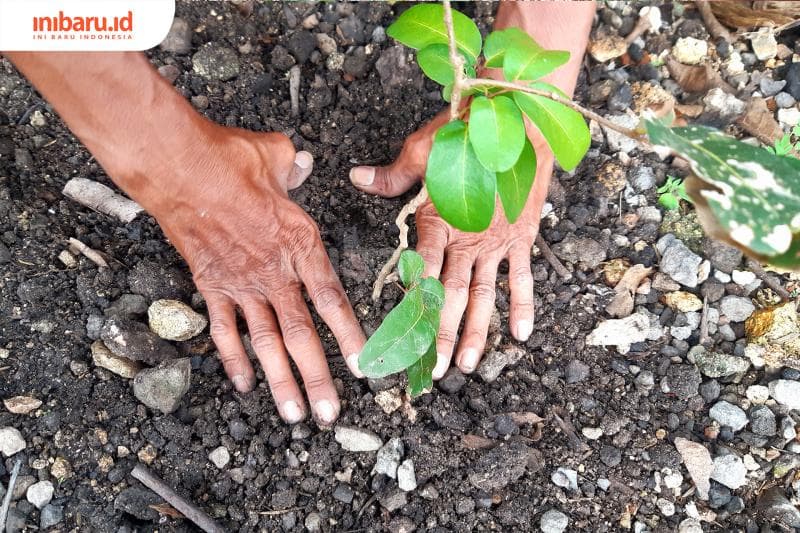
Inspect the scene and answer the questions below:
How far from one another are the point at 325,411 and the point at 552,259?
93cm

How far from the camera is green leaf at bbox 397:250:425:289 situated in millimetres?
1546

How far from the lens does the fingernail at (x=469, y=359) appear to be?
1.96 meters

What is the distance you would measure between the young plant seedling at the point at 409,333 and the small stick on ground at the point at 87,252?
1.10 meters

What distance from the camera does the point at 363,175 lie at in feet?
7.25

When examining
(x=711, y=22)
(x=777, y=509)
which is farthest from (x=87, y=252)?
(x=711, y=22)

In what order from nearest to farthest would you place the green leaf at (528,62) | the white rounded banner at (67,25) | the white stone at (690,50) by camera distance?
the green leaf at (528,62), the white rounded banner at (67,25), the white stone at (690,50)

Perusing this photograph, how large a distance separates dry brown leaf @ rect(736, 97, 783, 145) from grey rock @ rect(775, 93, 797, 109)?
0.34ft

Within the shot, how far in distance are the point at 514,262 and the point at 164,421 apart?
47.1 inches

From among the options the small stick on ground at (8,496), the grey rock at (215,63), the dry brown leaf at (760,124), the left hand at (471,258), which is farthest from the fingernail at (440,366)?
the dry brown leaf at (760,124)

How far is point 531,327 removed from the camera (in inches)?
80.7

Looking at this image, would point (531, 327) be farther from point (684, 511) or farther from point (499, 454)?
point (684, 511)

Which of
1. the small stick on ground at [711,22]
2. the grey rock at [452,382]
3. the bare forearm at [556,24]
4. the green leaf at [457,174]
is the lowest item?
the grey rock at [452,382]

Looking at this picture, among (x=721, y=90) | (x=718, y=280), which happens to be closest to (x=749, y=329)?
(x=718, y=280)

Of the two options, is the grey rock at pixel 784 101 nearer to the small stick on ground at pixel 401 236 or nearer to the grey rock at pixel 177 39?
the small stick on ground at pixel 401 236
